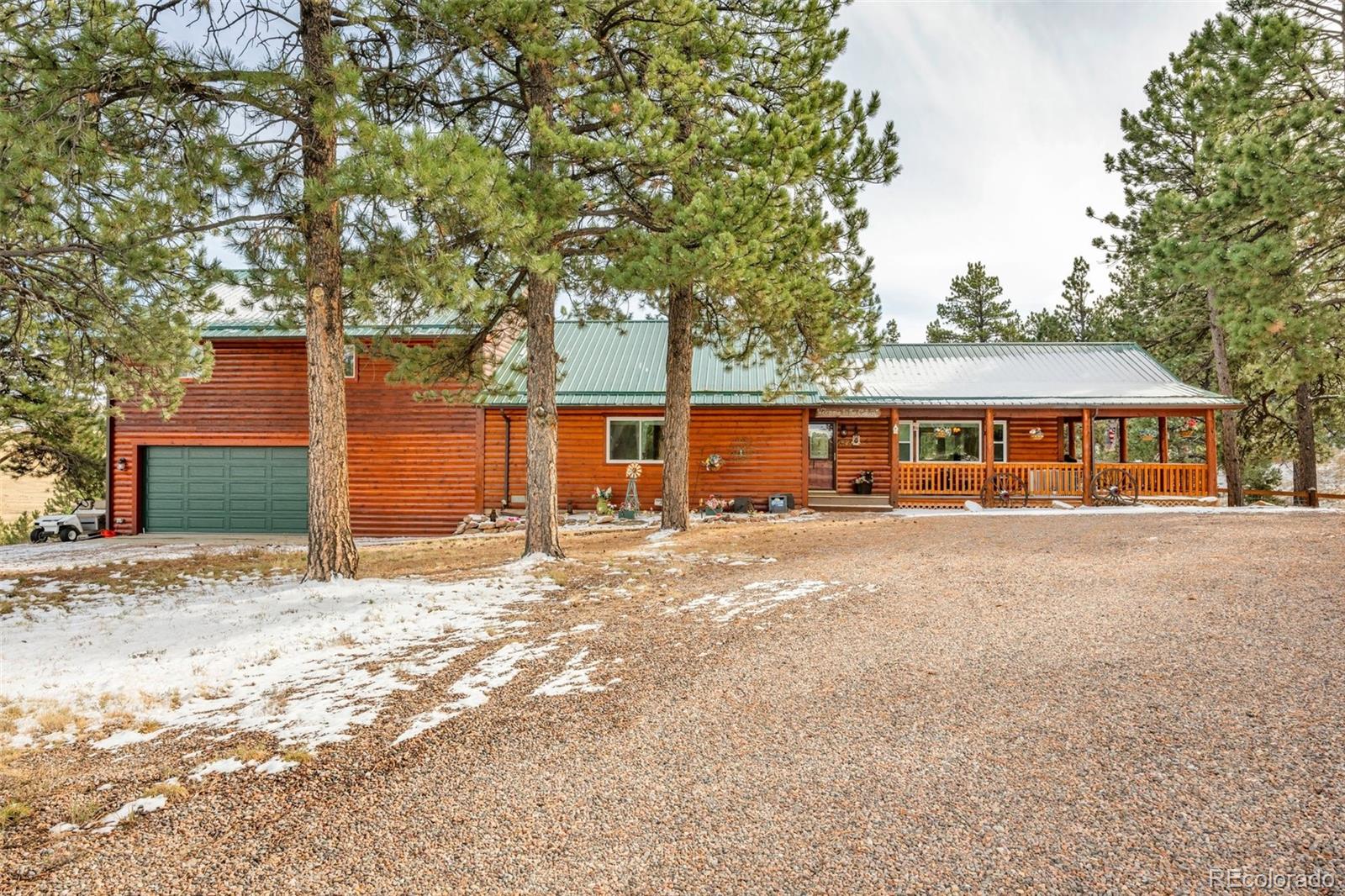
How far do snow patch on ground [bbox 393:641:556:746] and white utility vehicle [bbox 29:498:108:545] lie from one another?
Answer: 16.7 metres

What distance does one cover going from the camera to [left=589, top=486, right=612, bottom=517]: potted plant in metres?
15.4

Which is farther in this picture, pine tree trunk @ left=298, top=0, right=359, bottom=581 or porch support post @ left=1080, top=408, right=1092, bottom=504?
porch support post @ left=1080, top=408, right=1092, bottom=504

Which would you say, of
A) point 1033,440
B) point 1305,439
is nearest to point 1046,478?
point 1033,440

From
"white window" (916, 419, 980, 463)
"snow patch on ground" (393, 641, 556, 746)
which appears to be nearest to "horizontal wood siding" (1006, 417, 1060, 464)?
"white window" (916, 419, 980, 463)

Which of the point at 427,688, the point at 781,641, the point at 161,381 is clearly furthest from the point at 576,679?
the point at 161,381

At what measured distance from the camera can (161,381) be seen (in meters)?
10.0

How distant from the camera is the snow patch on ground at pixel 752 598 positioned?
609cm

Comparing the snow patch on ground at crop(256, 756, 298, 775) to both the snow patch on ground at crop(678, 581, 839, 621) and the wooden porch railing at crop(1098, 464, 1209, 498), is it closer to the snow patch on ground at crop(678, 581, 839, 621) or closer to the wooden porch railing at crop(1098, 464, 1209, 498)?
the snow patch on ground at crop(678, 581, 839, 621)

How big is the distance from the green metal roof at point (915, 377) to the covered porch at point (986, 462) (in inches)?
16.4

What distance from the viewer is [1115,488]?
51.0 ft

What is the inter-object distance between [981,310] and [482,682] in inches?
1224

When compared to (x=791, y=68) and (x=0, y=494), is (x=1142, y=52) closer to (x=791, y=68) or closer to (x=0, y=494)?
(x=791, y=68)

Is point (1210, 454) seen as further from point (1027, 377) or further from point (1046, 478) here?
point (1027, 377)

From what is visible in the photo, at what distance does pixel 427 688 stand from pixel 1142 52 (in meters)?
21.6
